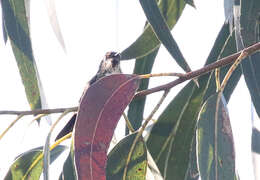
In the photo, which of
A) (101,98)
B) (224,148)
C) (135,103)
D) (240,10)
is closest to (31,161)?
(135,103)

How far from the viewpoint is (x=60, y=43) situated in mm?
1746

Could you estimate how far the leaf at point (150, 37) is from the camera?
1.61m

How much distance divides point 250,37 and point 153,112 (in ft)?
1.06

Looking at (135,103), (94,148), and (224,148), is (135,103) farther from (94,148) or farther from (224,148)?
(94,148)

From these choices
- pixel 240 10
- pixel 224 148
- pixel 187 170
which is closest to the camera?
pixel 224 148

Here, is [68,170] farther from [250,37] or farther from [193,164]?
[250,37]

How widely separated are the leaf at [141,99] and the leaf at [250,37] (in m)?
0.38

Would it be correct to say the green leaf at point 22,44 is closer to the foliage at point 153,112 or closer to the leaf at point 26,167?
the foliage at point 153,112

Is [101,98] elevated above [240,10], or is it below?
below

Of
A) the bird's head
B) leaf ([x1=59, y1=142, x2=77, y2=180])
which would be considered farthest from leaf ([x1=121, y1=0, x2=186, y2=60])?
the bird's head

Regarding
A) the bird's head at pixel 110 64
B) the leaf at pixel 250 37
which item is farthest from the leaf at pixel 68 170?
the bird's head at pixel 110 64

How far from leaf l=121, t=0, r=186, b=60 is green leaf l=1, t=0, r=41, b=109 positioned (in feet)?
0.95

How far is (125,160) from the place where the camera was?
142 cm

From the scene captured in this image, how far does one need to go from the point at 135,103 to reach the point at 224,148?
1.70ft
